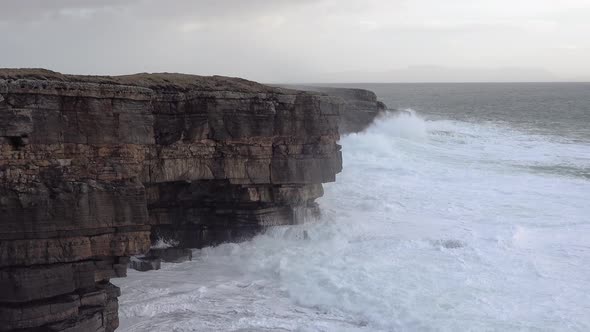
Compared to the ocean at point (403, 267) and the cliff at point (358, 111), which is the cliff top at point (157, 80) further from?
the cliff at point (358, 111)

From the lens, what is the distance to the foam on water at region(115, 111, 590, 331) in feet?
37.4

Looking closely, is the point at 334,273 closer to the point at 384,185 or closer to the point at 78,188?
the point at 78,188

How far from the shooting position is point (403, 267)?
13.9m

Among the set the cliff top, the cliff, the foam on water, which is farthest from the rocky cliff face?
the cliff

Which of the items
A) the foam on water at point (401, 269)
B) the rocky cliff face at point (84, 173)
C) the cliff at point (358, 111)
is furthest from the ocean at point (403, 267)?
the cliff at point (358, 111)

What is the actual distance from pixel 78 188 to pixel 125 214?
0.90m

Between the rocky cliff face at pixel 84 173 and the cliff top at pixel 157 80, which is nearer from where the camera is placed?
the rocky cliff face at pixel 84 173

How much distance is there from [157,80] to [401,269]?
22.1 feet

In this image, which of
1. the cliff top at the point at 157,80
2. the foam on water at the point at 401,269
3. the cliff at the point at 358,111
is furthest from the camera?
the cliff at the point at 358,111

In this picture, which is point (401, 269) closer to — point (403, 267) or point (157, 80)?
point (403, 267)

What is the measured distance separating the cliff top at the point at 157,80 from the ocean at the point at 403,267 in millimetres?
3841

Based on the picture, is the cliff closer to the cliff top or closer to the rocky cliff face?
the cliff top

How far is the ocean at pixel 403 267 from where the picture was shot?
1142cm

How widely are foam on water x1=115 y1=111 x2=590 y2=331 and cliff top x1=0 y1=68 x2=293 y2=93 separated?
151 inches
